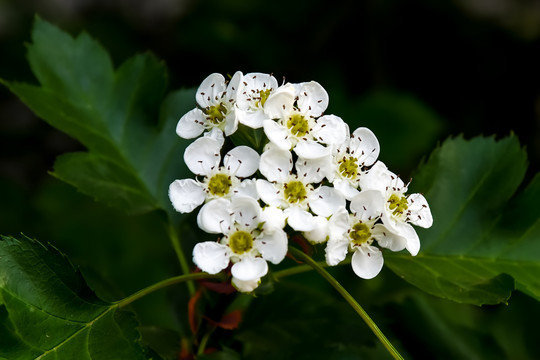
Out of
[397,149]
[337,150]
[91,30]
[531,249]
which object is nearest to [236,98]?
[337,150]

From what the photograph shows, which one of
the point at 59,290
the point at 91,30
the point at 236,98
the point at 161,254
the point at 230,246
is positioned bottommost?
the point at 161,254

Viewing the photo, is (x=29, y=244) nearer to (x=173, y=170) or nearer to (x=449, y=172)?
(x=173, y=170)

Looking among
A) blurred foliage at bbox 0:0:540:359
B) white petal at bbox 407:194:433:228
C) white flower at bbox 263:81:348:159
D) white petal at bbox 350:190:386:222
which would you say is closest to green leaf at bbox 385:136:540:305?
white petal at bbox 407:194:433:228

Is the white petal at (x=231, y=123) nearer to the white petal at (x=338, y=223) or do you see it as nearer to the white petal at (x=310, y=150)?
the white petal at (x=310, y=150)

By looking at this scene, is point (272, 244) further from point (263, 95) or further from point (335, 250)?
point (263, 95)

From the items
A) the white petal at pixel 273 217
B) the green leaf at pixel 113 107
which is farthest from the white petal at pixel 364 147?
the green leaf at pixel 113 107

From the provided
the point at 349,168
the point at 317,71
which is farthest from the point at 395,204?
the point at 317,71
